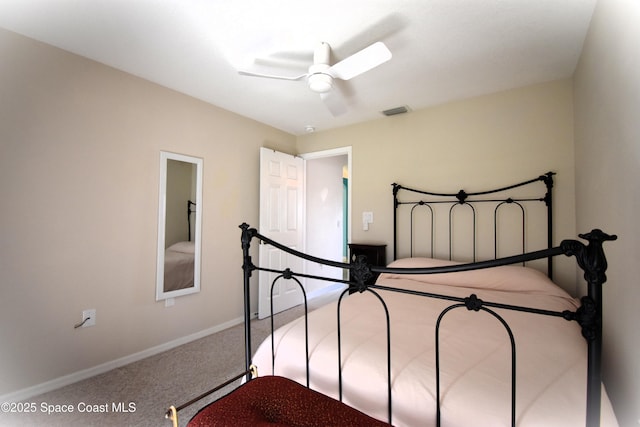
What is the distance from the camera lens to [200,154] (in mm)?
2791

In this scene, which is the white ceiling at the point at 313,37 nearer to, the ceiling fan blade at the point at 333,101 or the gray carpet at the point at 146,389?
the ceiling fan blade at the point at 333,101

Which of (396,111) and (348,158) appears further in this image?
(348,158)

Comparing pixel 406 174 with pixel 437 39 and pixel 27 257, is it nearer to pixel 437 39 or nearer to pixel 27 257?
pixel 437 39

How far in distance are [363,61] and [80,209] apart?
89.1 inches

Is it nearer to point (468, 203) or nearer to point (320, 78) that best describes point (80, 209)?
point (320, 78)

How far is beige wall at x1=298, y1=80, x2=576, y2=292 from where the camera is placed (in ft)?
7.47

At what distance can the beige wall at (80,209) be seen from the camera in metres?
1.77

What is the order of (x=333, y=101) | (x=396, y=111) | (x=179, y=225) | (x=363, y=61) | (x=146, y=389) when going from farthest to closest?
(x=396, y=111) < (x=179, y=225) < (x=333, y=101) < (x=146, y=389) < (x=363, y=61)

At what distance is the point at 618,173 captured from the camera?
123 centimetres

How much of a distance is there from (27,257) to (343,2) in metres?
2.56

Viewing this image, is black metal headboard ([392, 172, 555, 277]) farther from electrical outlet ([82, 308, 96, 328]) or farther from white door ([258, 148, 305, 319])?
electrical outlet ([82, 308, 96, 328])

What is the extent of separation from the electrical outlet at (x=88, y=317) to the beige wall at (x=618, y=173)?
10.1 ft

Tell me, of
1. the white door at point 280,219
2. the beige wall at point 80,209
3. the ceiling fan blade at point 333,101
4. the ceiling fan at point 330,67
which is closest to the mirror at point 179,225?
the beige wall at point 80,209

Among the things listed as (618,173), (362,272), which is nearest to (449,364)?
(362,272)
